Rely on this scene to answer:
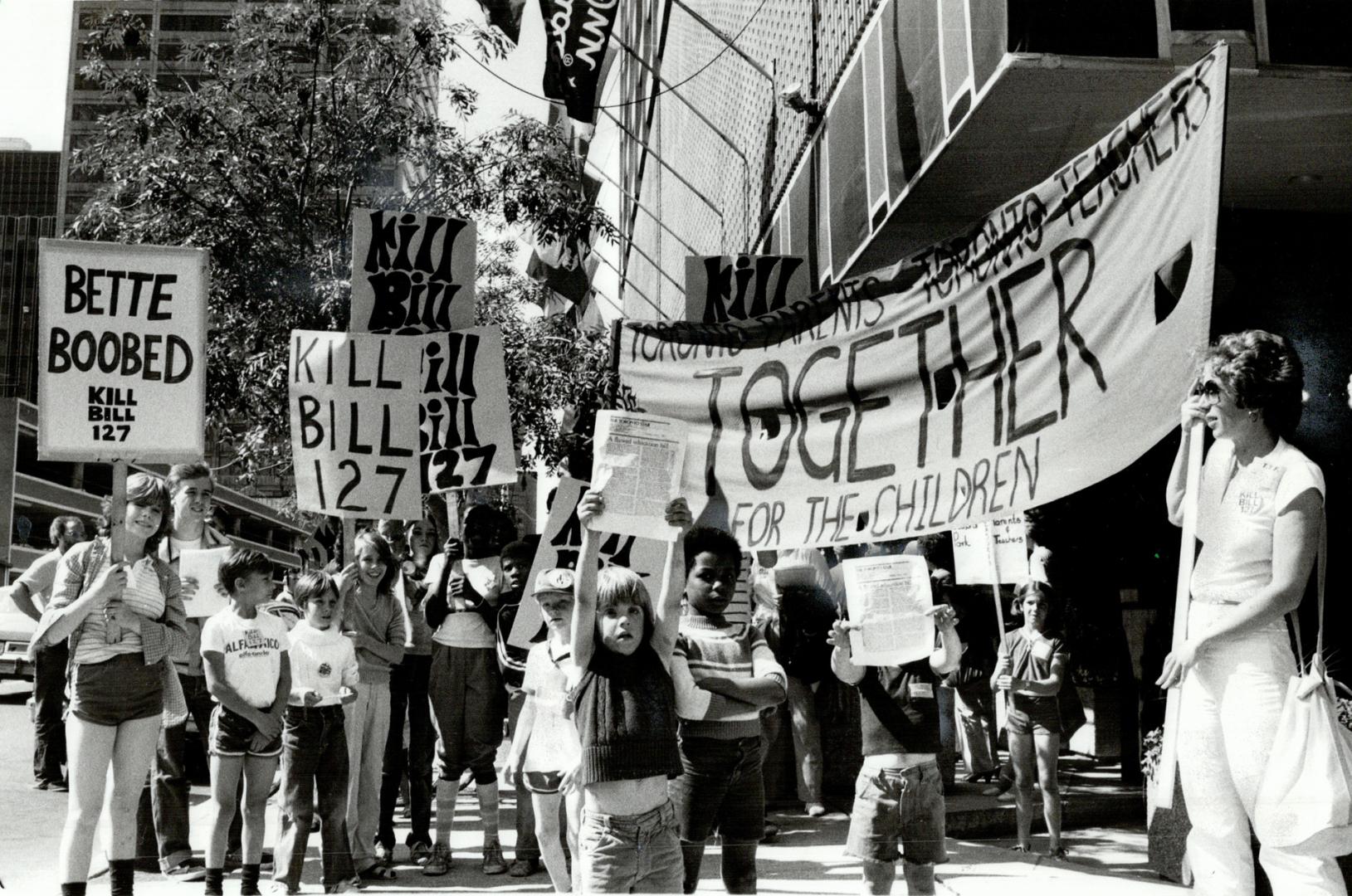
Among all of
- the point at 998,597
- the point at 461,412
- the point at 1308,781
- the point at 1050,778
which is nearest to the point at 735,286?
the point at 461,412

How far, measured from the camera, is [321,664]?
698 cm

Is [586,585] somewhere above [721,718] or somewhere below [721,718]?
above

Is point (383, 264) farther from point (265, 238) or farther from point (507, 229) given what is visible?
point (507, 229)

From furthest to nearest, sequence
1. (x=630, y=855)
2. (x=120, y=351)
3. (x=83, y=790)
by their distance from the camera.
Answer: (x=120, y=351)
(x=83, y=790)
(x=630, y=855)

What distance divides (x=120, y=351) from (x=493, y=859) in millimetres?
3560

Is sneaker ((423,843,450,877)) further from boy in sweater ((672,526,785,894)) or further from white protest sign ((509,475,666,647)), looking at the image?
boy in sweater ((672,526,785,894))

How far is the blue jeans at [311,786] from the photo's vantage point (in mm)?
6789

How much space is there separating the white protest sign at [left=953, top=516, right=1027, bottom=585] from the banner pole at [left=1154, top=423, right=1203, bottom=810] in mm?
6261

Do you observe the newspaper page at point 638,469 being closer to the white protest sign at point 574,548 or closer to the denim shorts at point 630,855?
the denim shorts at point 630,855

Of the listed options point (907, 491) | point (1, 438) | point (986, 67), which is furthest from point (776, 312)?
point (1, 438)

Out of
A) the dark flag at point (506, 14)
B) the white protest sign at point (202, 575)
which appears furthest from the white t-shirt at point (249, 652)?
the dark flag at point (506, 14)

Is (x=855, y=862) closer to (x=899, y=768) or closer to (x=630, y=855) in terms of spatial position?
(x=899, y=768)

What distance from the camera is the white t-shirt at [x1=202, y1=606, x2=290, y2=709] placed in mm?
6746

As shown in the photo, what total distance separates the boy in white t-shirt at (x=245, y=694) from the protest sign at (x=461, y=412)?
105 centimetres
